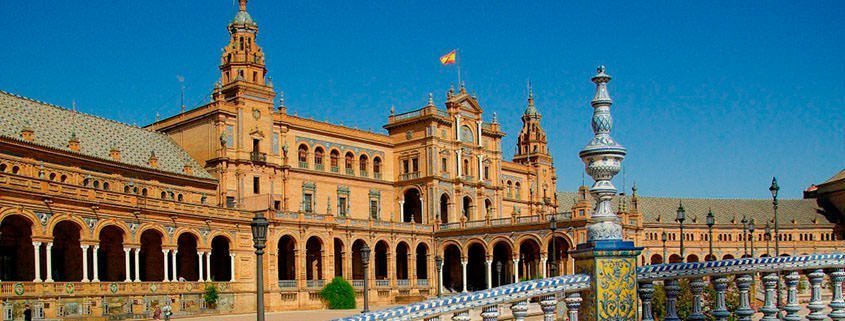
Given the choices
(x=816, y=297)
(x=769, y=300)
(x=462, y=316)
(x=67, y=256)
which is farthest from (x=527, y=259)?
(x=462, y=316)

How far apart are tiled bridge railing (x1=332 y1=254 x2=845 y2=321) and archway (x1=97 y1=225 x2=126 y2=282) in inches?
1474

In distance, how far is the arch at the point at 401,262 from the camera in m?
64.8

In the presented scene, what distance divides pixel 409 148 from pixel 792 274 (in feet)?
193

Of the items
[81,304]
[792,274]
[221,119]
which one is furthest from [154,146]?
[792,274]

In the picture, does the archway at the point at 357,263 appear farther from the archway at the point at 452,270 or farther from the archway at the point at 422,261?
the archway at the point at 452,270

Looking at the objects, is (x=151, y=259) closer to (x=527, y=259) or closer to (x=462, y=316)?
(x=527, y=259)

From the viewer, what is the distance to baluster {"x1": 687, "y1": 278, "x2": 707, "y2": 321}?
31.4 feet

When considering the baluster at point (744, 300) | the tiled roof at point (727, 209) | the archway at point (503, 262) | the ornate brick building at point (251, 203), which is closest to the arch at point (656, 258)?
the tiled roof at point (727, 209)

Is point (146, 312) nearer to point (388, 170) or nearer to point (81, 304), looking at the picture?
point (81, 304)

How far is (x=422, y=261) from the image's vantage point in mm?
67188

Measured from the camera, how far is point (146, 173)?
4919 cm

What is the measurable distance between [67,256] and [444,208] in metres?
32.8

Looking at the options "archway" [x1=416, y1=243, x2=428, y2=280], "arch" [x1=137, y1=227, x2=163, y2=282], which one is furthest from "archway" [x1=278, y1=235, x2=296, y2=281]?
"archway" [x1=416, y1=243, x2=428, y2=280]

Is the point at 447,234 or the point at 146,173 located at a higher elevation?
the point at 146,173
